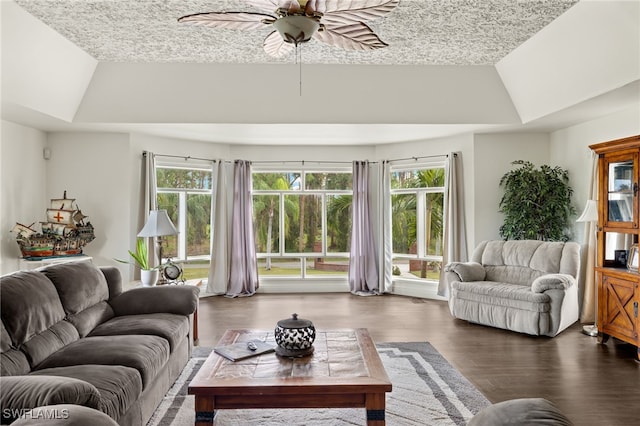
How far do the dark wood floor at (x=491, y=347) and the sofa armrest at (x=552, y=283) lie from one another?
548 mm

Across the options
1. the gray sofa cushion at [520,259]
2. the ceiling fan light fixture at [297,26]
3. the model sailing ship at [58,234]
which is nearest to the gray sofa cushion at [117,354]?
the ceiling fan light fixture at [297,26]

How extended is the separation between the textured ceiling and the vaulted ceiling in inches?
0.7

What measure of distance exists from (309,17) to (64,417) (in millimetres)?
2169

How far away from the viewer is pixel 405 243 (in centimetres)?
737

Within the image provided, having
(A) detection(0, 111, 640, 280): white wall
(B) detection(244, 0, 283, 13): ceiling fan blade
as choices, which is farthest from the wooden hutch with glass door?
(B) detection(244, 0, 283, 13): ceiling fan blade

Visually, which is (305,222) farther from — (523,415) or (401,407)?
(523,415)

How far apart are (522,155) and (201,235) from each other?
17.0 ft

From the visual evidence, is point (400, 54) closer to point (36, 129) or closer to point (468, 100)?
point (468, 100)

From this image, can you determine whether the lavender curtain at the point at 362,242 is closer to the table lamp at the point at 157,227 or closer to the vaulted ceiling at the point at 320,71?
the vaulted ceiling at the point at 320,71

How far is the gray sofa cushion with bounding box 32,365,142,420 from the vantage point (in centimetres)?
213

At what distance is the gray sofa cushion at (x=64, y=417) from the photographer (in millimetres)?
1382

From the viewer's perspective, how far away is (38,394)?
1.78 metres

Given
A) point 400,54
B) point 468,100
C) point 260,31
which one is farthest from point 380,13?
point 468,100

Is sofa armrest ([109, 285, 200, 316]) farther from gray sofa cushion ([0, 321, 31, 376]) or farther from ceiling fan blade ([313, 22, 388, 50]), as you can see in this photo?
ceiling fan blade ([313, 22, 388, 50])
